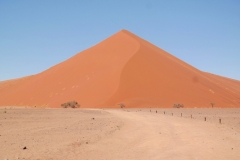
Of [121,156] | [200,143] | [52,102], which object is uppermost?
[52,102]

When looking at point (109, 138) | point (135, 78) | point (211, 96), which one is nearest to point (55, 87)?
point (135, 78)

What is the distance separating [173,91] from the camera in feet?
198

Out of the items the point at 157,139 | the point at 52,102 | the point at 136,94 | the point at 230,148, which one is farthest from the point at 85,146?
the point at 52,102

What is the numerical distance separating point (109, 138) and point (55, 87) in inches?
2223

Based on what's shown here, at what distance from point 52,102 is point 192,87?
28.6m

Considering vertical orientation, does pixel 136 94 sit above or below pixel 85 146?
above

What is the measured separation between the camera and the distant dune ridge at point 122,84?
56125mm

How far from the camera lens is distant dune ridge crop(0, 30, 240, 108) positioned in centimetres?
5612

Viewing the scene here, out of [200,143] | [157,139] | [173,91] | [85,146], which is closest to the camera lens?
[85,146]

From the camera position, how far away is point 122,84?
5841 cm

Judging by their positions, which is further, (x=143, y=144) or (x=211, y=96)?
(x=211, y=96)

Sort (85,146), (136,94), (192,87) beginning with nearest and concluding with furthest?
(85,146)
(136,94)
(192,87)

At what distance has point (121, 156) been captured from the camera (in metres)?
9.33

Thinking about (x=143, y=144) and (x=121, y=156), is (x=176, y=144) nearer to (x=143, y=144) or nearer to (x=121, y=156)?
(x=143, y=144)
